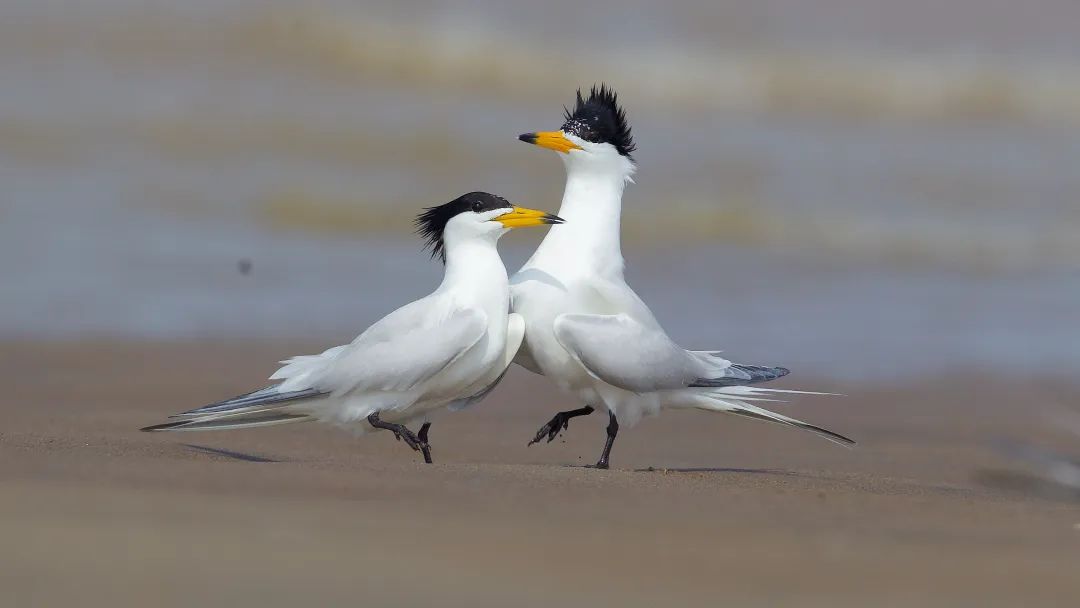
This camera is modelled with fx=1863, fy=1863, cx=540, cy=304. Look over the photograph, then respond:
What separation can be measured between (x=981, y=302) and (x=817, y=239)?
2018mm

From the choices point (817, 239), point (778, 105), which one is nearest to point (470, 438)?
point (817, 239)

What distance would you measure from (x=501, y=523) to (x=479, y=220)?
211cm

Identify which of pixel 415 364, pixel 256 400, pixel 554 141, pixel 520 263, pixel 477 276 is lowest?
pixel 256 400

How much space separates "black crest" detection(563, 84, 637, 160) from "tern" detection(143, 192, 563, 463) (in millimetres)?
666

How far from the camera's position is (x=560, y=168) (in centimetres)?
A: 1574

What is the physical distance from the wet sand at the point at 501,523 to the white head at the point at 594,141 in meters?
1.22

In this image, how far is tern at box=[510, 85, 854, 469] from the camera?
6.88 meters

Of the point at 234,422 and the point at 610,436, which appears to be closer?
the point at 234,422

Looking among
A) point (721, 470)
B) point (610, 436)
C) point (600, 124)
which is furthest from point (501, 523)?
point (600, 124)

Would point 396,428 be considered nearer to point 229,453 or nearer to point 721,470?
point 229,453

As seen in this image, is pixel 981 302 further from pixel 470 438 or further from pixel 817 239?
pixel 470 438

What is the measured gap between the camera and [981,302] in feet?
40.4

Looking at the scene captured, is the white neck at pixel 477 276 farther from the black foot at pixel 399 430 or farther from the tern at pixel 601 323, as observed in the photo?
the black foot at pixel 399 430

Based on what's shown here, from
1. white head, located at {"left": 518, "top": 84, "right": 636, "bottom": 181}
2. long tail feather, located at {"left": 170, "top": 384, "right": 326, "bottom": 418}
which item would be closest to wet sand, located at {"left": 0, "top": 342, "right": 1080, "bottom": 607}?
long tail feather, located at {"left": 170, "top": 384, "right": 326, "bottom": 418}
